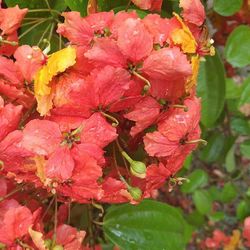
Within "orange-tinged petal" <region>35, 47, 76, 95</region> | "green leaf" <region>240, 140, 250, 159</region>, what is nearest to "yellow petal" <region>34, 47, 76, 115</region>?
"orange-tinged petal" <region>35, 47, 76, 95</region>

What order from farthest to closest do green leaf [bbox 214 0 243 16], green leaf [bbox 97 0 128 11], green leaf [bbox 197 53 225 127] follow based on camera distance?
1. green leaf [bbox 197 53 225 127]
2. green leaf [bbox 214 0 243 16]
3. green leaf [bbox 97 0 128 11]

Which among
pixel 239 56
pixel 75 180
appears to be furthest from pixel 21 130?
pixel 239 56

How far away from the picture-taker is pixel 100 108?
856 mm

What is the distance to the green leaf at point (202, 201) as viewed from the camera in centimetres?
203

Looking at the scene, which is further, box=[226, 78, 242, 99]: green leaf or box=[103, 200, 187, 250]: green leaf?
box=[226, 78, 242, 99]: green leaf

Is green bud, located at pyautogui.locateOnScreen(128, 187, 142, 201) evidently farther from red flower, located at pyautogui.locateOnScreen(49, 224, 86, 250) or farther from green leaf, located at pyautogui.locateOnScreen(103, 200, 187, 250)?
green leaf, located at pyautogui.locateOnScreen(103, 200, 187, 250)

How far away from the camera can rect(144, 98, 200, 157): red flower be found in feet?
2.90

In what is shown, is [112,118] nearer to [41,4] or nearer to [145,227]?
[41,4]

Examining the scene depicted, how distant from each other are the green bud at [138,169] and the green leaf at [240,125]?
86 cm

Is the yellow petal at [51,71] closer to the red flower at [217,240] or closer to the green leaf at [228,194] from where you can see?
the green leaf at [228,194]

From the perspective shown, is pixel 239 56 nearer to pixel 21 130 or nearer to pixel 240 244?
pixel 21 130

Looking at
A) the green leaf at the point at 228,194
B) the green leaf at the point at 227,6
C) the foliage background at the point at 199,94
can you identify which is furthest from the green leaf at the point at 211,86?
the green leaf at the point at 228,194

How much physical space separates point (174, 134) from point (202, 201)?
1.17m

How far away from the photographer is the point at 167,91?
0.88 meters
